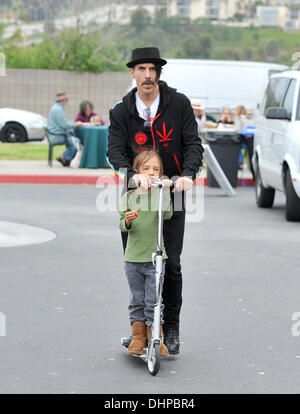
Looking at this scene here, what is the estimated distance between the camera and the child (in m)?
6.18

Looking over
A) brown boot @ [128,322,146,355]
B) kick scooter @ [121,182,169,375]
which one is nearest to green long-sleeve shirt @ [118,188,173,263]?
kick scooter @ [121,182,169,375]

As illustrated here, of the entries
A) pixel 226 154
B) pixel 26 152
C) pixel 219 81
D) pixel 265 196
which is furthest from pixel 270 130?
pixel 26 152

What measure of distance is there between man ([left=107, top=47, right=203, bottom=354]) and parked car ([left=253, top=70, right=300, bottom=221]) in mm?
7017

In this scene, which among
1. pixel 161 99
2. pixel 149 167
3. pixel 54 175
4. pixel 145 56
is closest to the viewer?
pixel 149 167

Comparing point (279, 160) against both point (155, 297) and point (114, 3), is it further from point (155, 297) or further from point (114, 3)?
point (114, 3)

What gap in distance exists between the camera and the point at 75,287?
8.75 meters

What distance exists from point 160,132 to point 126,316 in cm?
179

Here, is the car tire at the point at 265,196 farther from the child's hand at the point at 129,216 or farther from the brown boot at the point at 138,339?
the child's hand at the point at 129,216

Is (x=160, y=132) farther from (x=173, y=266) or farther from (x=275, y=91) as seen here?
(x=275, y=91)

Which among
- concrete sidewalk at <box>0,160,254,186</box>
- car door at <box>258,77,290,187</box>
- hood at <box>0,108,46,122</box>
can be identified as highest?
car door at <box>258,77,290,187</box>

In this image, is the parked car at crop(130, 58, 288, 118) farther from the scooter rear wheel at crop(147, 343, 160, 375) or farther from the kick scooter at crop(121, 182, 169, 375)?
the scooter rear wheel at crop(147, 343, 160, 375)

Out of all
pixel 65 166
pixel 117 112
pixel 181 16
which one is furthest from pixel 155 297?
pixel 181 16

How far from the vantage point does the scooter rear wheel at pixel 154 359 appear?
19.5 feet

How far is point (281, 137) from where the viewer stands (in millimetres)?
14273
